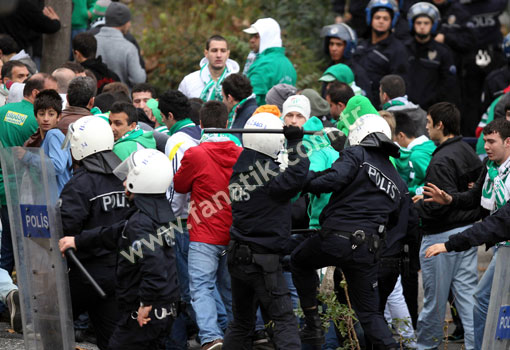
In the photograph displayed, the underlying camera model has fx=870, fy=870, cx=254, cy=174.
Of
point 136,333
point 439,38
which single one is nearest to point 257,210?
point 136,333

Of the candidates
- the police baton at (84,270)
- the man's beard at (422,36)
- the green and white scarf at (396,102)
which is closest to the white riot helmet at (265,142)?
the police baton at (84,270)

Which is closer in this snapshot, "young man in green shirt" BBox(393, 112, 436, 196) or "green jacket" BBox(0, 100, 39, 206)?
"green jacket" BBox(0, 100, 39, 206)

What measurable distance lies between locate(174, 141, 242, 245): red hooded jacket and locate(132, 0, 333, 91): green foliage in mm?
5851

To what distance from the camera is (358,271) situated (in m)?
6.40

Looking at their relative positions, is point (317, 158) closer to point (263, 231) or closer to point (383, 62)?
point (263, 231)

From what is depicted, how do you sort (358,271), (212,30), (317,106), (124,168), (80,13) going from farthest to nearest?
(212,30) < (80,13) < (317,106) < (358,271) < (124,168)

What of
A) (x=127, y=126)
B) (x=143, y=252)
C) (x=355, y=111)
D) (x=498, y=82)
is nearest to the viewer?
(x=143, y=252)

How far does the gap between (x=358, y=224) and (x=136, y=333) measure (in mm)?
1810

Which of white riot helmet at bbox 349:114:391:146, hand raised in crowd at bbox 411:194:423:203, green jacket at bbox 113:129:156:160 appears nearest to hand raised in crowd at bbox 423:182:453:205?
hand raised in crowd at bbox 411:194:423:203

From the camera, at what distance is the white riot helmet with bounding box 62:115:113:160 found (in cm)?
629

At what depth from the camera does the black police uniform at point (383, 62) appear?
11.2 m

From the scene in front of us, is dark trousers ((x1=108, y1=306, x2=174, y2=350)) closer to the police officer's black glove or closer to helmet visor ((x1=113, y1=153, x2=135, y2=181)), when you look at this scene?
helmet visor ((x1=113, y1=153, x2=135, y2=181))

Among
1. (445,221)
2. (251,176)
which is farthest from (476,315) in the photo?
(251,176)

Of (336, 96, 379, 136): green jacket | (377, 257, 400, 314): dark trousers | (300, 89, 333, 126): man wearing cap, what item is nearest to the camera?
(377, 257, 400, 314): dark trousers
